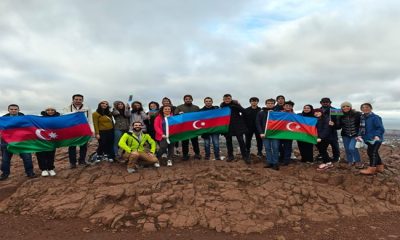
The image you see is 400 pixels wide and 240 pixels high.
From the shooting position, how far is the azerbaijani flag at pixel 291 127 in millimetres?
10906

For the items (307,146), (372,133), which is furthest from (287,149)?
(372,133)

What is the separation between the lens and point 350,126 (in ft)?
34.2

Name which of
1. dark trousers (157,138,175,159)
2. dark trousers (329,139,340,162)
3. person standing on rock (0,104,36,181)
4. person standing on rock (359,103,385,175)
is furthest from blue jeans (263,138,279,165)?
person standing on rock (0,104,36,181)

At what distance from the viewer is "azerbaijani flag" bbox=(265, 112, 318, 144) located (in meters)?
10.9

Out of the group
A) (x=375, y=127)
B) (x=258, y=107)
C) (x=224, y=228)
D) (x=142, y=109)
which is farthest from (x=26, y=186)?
(x=375, y=127)

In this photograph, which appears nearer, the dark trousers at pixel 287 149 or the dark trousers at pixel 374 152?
the dark trousers at pixel 374 152

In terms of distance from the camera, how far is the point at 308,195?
29.3 feet

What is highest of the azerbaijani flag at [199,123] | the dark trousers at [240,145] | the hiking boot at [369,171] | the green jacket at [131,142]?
the azerbaijani flag at [199,123]

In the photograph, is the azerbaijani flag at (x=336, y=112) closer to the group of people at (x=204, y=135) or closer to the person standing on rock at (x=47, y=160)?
the group of people at (x=204, y=135)

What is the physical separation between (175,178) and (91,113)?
12.4 ft

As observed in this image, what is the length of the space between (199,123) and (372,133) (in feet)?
18.5

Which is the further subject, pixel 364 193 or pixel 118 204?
pixel 364 193

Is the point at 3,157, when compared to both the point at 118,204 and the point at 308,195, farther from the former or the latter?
the point at 308,195

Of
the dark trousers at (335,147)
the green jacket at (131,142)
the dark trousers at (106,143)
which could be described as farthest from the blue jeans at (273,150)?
the dark trousers at (106,143)
